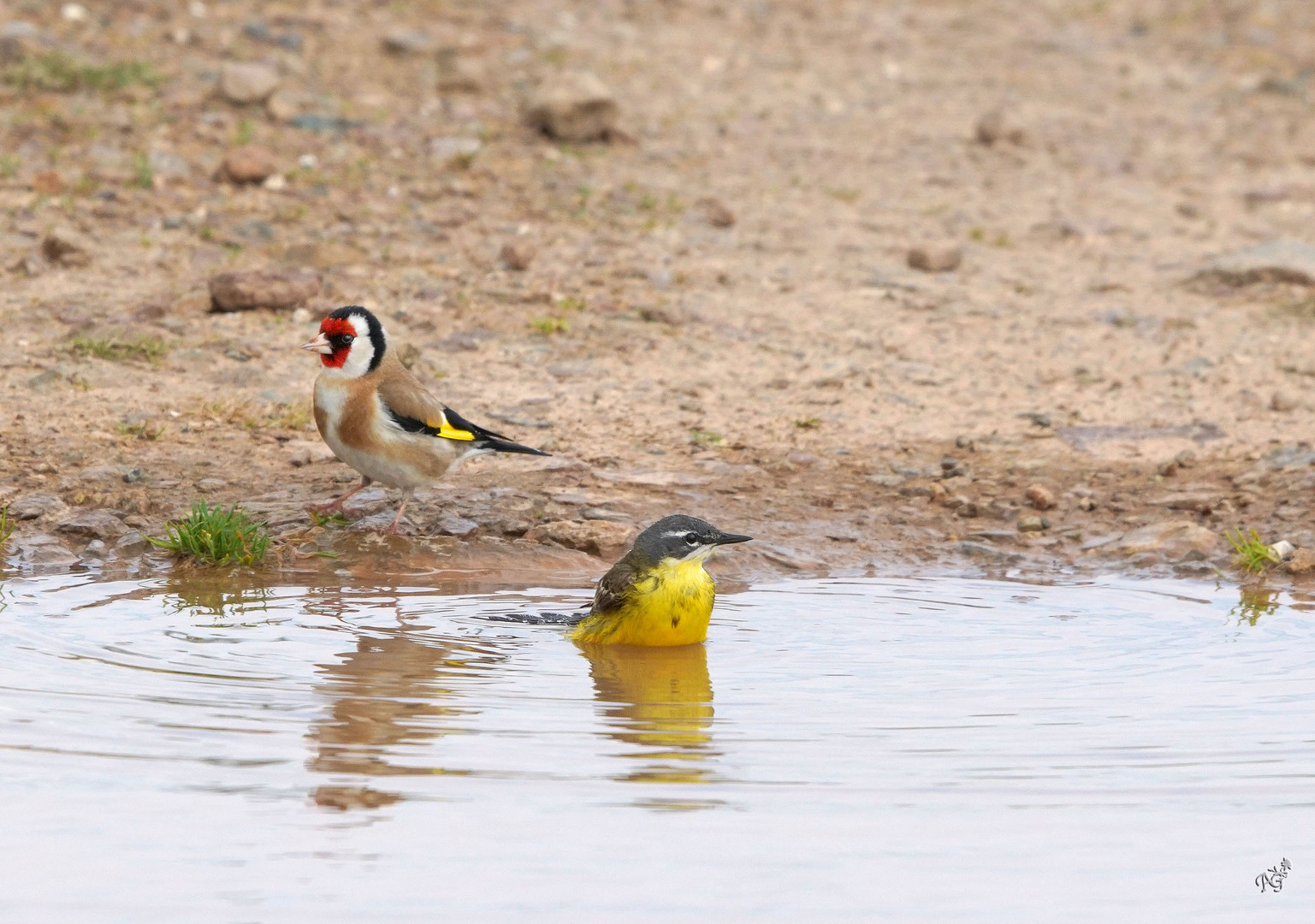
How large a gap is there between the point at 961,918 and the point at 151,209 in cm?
883

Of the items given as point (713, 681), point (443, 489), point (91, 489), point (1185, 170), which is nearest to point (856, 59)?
point (1185, 170)

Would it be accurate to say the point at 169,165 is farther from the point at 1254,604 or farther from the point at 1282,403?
the point at 1254,604

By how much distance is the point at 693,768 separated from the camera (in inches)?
217

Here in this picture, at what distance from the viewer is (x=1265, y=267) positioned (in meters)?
12.3

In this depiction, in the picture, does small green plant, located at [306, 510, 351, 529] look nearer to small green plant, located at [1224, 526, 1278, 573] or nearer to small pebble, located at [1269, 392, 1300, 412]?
small green plant, located at [1224, 526, 1278, 573]

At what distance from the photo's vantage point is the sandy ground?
892 centimetres

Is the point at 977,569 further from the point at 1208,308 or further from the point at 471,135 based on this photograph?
the point at 471,135

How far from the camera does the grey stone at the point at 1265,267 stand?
40.2 ft

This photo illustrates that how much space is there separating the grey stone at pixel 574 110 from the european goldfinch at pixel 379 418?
542 cm

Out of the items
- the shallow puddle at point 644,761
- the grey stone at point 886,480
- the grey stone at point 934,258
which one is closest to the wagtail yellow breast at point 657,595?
the shallow puddle at point 644,761

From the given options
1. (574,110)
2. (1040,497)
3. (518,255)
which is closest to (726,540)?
(1040,497)

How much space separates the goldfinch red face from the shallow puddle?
3.82ft
